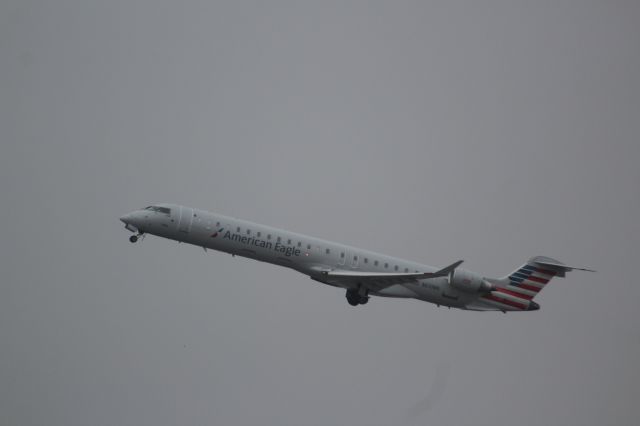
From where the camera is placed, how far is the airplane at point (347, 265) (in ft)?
155

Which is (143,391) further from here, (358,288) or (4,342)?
(358,288)

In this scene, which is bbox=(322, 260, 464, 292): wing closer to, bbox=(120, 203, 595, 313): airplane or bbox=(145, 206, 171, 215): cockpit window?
bbox=(120, 203, 595, 313): airplane

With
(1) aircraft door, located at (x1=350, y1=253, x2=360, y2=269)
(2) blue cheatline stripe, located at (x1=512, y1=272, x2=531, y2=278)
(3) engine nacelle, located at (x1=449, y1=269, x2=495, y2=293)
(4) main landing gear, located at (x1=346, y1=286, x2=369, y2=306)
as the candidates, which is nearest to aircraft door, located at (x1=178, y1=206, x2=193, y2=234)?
(1) aircraft door, located at (x1=350, y1=253, x2=360, y2=269)

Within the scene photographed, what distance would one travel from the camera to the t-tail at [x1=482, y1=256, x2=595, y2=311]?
51750mm

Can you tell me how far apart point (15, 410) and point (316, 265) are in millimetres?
80873

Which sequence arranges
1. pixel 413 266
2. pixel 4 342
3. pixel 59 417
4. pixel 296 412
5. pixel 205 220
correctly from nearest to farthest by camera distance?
1. pixel 205 220
2. pixel 413 266
3. pixel 296 412
4. pixel 59 417
5. pixel 4 342

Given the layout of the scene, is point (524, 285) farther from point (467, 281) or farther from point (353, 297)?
point (353, 297)

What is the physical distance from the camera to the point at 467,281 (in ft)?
165

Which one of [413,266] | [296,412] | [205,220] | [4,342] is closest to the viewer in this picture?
[205,220]

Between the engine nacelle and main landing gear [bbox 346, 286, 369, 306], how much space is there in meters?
5.37

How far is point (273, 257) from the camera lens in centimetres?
4791

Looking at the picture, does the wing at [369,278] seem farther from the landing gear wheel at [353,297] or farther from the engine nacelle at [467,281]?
the engine nacelle at [467,281]

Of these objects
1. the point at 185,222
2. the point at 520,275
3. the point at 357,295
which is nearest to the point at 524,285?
the point at 520,275

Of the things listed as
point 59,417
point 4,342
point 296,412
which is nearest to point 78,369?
point 59,417
